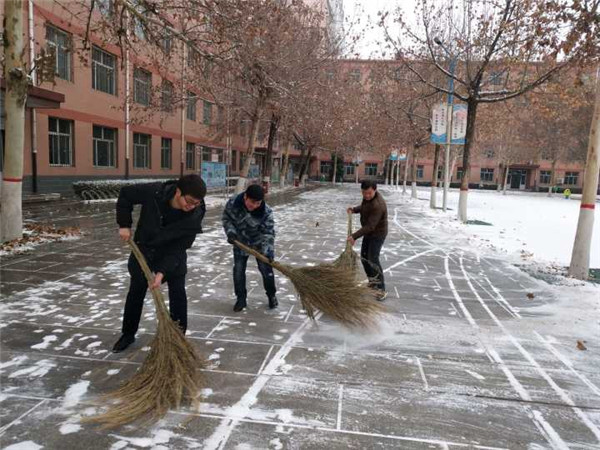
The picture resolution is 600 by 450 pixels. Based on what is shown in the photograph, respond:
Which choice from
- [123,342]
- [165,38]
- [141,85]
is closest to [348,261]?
[123,342]

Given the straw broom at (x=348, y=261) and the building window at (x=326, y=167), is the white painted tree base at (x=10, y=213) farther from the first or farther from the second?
the building window at (x=326, y=167)

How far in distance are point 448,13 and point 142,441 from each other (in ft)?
58.3

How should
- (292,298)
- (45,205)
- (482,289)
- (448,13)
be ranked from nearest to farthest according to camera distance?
(292,298), (482,289), (45,205), (448,13)

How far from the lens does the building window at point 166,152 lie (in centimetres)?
2679

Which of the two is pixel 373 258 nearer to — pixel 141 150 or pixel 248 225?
pixel 248 225

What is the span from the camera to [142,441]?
107 inches

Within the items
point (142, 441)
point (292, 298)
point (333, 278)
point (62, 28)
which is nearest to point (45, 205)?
point (62, 28)

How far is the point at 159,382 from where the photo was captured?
3131 millimetres

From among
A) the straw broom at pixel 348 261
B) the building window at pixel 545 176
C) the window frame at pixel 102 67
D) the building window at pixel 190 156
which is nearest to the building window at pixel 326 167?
the building window at pixel 545 176

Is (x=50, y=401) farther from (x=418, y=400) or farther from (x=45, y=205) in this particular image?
(x=45, y=205)

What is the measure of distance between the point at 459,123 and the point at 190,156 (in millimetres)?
19717

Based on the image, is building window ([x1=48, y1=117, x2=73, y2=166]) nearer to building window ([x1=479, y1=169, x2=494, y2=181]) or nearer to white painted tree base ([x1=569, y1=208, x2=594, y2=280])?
white painted tree base ([x1=569, y1=208, x2=594, y2=280])

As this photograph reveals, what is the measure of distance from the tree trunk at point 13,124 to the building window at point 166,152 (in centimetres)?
1858

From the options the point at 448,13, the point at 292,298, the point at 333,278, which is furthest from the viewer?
the point at 448,13
